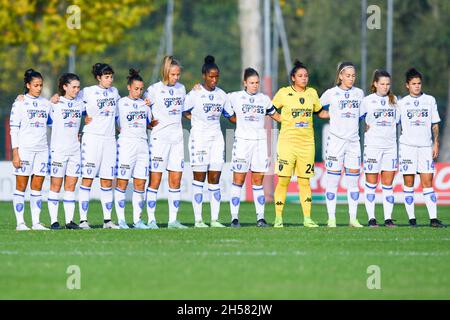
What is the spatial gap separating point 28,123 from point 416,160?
18.5 feet

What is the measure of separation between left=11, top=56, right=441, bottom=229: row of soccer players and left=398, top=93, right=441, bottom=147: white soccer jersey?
3cm

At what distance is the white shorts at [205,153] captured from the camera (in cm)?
1906

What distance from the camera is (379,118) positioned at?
1908 centimetres

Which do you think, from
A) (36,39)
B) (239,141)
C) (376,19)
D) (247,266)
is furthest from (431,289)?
(36,39)

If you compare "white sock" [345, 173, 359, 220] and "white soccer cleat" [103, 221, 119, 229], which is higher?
"white sock" [345, 173, 359, 220]

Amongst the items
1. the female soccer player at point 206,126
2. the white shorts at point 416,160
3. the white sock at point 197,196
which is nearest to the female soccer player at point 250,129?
the female soccer player at point 206,126

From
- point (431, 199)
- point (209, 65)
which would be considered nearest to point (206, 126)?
point (209, 65)

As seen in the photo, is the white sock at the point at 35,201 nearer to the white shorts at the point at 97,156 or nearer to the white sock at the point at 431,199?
the white shorts at the point at 97,156

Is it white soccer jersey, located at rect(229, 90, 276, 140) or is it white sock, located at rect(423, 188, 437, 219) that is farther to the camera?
white sock, located at rect(423, 188, 437, 219)

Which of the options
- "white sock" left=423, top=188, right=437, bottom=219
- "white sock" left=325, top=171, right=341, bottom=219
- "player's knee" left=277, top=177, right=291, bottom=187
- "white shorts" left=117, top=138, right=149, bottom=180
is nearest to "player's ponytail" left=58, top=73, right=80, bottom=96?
"white shorts" left=117, top=138, right=149, bottom=180

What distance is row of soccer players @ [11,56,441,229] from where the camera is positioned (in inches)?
733

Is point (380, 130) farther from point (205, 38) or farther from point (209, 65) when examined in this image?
point (205, 38)

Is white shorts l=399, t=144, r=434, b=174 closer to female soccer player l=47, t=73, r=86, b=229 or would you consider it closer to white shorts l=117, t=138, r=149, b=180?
white shorts l=117, t=138, r=149, b=180
